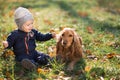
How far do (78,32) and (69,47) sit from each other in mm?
2481

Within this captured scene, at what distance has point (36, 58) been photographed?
6398 mm

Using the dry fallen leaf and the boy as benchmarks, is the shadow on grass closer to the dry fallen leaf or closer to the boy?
the boy

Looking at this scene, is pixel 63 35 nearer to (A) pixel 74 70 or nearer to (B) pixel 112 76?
(A) pixel 74 70

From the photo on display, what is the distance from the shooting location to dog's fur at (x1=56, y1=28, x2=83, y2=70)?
6121mm

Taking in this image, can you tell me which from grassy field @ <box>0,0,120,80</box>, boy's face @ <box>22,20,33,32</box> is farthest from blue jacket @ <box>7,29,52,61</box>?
grassy field @ <box>0,0,120,80</box>

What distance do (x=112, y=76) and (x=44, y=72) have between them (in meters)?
1.21

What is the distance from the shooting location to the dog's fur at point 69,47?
6121 millimetres

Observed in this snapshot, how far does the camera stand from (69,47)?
6227 mm

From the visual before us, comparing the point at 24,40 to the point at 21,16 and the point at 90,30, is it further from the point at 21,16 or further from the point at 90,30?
the point at 90,30

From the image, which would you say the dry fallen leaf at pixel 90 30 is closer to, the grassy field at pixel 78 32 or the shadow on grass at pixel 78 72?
the grassy field at pixel 78 32

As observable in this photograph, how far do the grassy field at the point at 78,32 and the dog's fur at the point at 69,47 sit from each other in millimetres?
147

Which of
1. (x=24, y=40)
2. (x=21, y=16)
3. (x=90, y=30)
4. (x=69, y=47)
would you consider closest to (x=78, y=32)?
(x=90, y=30)

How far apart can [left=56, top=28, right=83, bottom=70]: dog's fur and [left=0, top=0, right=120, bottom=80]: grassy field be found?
5.8 inches

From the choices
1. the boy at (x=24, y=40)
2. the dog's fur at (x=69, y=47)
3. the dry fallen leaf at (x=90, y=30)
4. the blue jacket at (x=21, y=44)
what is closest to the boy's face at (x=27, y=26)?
the boy at (x=24, y=40)
